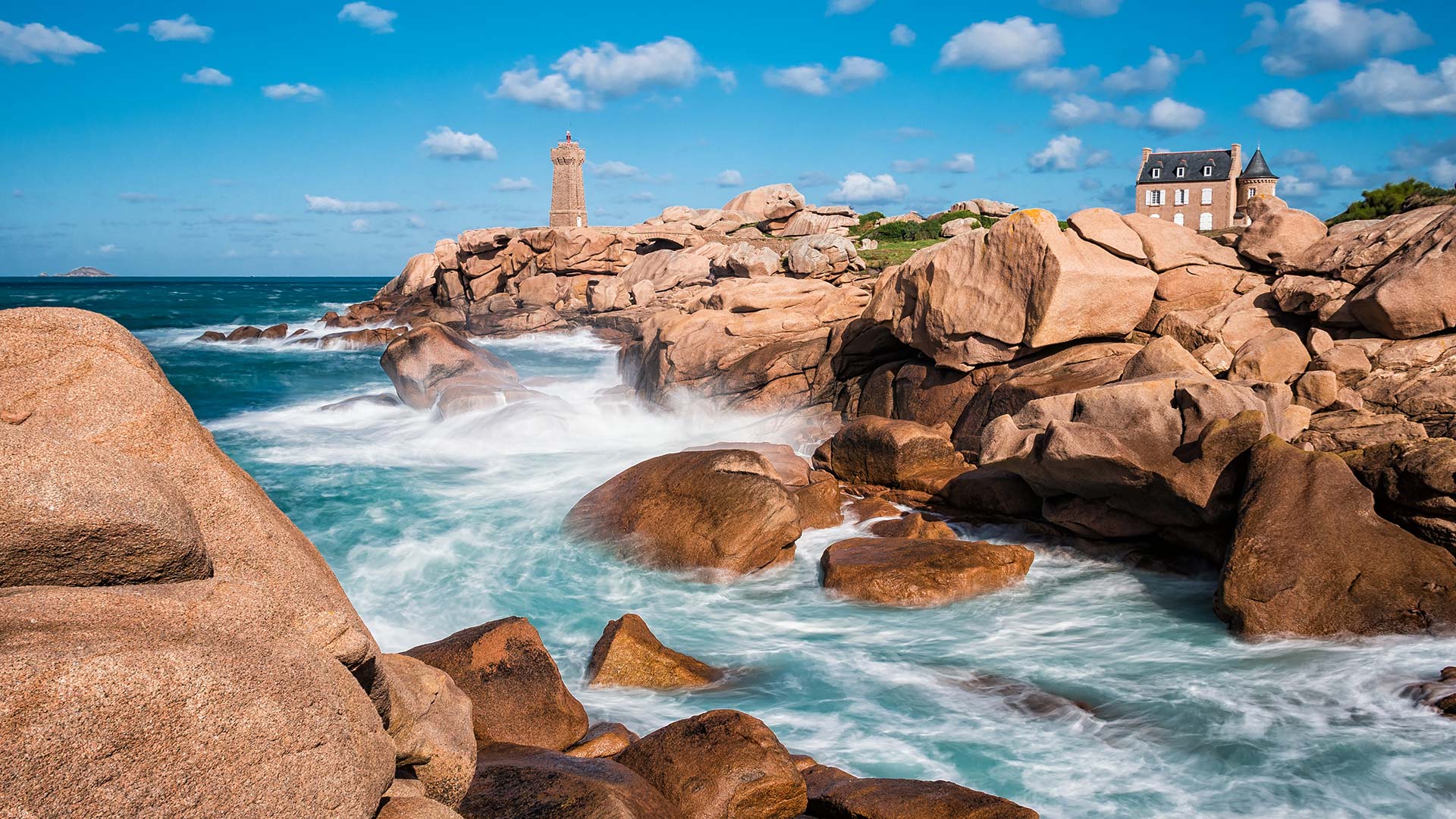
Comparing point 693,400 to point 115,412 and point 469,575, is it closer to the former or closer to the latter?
point 469,575

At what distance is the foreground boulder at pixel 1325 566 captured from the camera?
370 inches

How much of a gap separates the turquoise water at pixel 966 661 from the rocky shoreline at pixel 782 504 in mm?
391

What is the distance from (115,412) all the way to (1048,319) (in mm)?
13278

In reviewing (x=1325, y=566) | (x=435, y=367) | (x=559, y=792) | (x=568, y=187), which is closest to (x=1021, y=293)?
(x=1325, y=566)

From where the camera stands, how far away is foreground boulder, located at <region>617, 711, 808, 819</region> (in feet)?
20.6

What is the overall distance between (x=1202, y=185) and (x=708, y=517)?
48091 mm

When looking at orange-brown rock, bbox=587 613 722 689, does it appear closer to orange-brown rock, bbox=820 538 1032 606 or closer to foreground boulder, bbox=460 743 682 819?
orange-brown rock, bbox=820 538 1032 606

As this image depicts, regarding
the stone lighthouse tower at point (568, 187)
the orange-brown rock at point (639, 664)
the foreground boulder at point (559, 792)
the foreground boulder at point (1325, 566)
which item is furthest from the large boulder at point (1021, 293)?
the stone lighthouse tower at point (568, 187)

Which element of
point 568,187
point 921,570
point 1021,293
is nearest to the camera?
point 921,570

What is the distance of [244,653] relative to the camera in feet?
11.6

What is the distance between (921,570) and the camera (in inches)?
443

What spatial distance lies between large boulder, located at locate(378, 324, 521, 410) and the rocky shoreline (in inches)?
3.8

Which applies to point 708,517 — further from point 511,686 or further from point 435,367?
point 435,367

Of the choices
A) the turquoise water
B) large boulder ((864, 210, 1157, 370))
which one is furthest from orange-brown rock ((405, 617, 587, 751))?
large boulder ((864, 210, 1157, 370))
